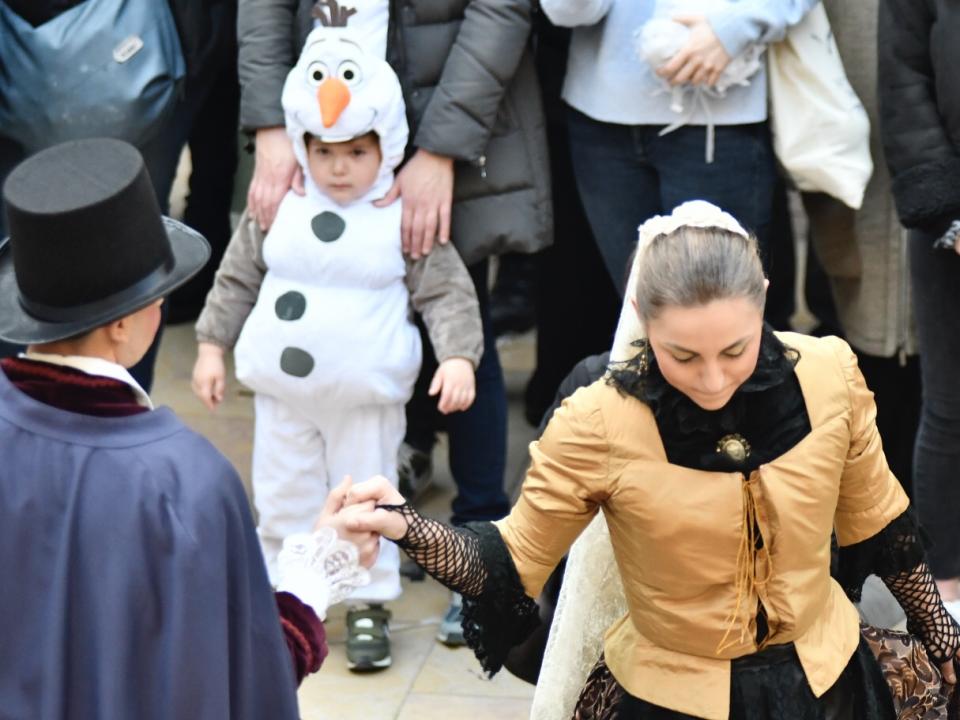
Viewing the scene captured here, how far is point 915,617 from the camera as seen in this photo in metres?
3.16

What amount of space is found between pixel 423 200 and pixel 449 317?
0.97ft

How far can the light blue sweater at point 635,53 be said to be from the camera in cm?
389

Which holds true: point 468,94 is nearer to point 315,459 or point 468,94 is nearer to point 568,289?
point 315,459

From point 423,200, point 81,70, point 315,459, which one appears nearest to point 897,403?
point 423,200

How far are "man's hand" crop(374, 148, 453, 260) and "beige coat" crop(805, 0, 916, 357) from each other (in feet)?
3.38

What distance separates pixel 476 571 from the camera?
296cm

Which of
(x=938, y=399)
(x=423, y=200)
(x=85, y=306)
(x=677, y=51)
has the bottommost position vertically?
(x=938, y=399)

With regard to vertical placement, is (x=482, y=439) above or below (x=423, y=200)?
below

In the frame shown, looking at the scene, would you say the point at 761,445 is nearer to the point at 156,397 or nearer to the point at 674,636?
the point at 674,636

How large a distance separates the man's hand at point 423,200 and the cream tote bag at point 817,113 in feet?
2.71

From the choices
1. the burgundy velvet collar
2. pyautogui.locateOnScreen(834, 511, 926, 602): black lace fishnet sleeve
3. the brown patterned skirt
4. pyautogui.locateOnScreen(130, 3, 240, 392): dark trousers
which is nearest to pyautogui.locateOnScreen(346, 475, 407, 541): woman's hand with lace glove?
the brown patterned skirt

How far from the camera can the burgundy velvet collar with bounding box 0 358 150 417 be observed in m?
2.39

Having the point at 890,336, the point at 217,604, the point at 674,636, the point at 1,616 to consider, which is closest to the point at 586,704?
the point at 674,636

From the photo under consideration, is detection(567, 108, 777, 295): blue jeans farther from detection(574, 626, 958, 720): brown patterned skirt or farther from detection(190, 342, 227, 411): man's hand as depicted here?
detection(574, 626, 958, 720): brown patterned skirt
